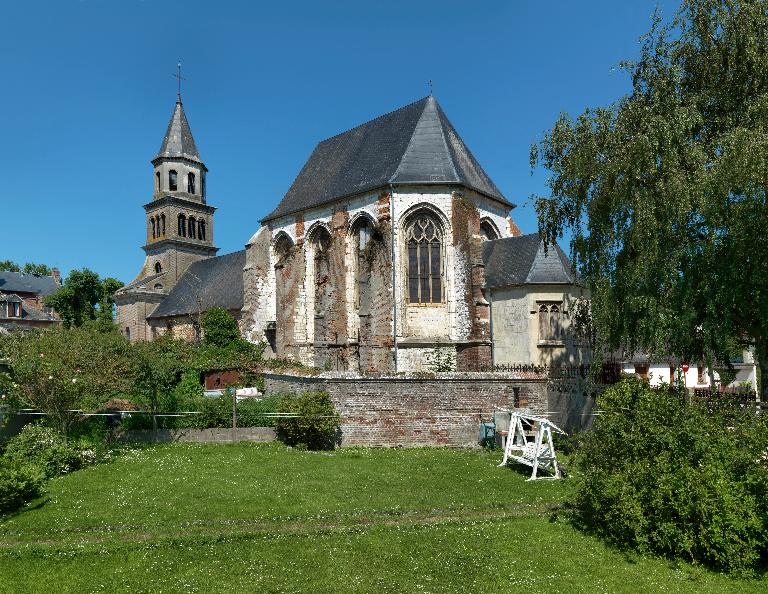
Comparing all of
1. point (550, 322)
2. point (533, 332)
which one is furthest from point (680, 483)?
point (550, 322)

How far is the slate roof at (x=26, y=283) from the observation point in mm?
60953

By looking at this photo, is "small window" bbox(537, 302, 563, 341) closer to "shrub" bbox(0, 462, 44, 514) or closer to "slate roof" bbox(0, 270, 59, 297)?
"shrub" bbox(0, 462, 44, 514)

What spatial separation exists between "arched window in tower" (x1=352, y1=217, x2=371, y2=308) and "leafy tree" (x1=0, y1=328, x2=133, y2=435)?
1211cm

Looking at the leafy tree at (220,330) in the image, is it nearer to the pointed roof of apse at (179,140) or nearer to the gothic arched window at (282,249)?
the gothic arched window at (282,249)

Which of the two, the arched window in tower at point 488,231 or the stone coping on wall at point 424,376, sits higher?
the arched window in tower at point 488,231

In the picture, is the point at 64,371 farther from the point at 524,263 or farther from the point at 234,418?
the point at 524,263

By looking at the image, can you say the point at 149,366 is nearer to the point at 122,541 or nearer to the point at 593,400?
the point at 122,541

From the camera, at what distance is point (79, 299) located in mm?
59750

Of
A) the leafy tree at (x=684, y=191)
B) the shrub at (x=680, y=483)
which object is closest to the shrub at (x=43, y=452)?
the shrub at (x=680, y=483)

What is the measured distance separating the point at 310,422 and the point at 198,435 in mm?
3620

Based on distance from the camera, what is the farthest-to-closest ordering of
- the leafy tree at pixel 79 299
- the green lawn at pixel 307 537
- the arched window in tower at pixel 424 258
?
the leafy tree at pixel 79 299 → the arched window in tower at pixel 424 258 → the green lawn at pixel 307 537

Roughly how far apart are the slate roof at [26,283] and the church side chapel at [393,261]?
1568 inches

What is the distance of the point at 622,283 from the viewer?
15195 millimetres

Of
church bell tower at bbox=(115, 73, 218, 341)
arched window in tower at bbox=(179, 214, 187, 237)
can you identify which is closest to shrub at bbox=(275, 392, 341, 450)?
church bell tower at bbox=(115, 73, 218, 341)
